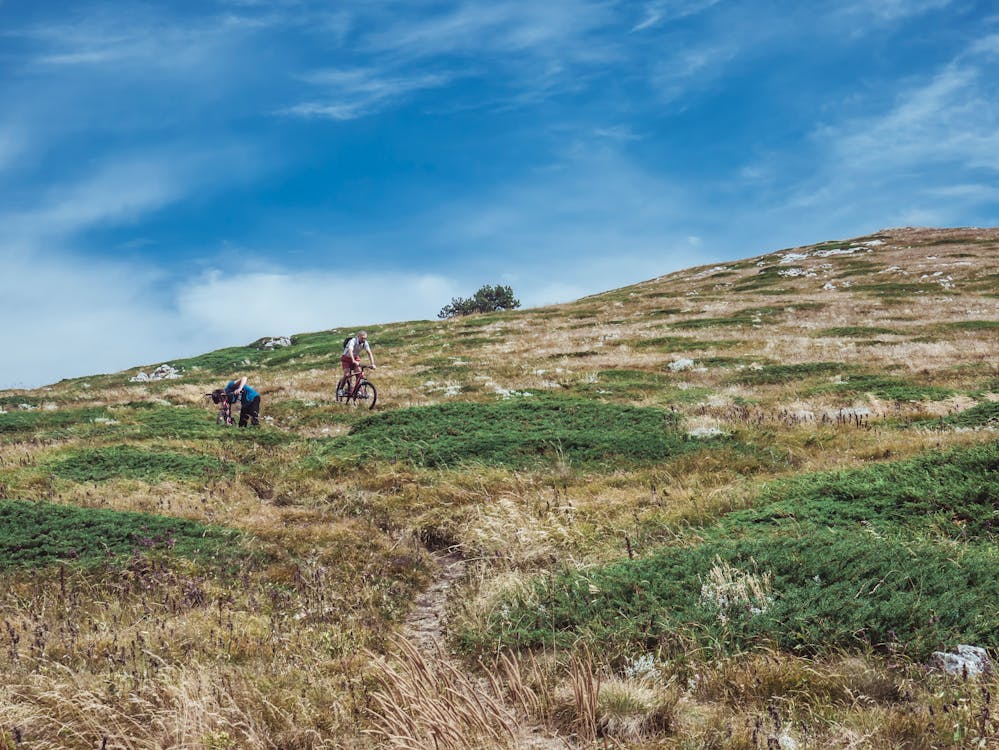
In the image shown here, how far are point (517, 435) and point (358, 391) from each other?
964cm

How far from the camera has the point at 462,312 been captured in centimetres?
9525

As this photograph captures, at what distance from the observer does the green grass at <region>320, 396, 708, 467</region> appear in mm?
12344

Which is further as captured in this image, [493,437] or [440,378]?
[440,378]

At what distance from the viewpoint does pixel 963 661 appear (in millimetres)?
4305

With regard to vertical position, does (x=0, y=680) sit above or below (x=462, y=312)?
below

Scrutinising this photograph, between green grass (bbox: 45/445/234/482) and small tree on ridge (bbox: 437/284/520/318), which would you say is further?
small tree on ridge (bbox: 437/284/520/318)

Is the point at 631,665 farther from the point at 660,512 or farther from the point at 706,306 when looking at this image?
the point at 706,306

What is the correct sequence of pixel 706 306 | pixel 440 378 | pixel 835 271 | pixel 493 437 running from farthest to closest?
pixel 835 271 < pixel 706 306 < pixel 440 378 < pixel 493 437

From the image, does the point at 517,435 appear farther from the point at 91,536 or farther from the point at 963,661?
the point at 963,661

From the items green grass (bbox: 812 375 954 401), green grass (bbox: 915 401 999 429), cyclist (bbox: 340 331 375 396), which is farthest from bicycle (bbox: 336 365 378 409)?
green grass (bbox: 915 401 999 429)

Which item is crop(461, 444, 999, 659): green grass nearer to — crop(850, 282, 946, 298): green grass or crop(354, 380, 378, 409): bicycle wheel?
crop(354, 380, 378, 409): bicycle wheel

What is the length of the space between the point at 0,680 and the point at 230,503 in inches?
222

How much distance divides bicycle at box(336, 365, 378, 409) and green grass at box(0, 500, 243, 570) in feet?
39.7

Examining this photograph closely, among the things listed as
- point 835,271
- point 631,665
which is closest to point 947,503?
point 631,665
